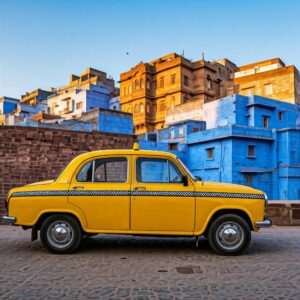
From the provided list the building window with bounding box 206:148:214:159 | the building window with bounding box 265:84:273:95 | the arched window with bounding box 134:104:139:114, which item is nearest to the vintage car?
the building window with bounding box 206:148:214:159

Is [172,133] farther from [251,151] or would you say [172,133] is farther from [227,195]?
[227,195]

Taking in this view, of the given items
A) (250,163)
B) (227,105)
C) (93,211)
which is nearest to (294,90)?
(227,105)

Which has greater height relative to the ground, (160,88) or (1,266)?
(160,88)

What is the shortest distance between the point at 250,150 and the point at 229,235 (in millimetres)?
28544

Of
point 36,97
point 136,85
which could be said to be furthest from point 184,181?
point 36,97

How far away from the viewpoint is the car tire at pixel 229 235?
5.92 metres

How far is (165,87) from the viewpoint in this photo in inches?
2088

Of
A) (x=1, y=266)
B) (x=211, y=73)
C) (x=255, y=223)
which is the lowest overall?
(x=1, y=266)

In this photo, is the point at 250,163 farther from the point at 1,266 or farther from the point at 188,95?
the point at 1,266

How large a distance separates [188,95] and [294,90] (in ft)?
51.0

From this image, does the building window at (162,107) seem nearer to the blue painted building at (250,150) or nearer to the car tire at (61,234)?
the blue painted building at (250,150)

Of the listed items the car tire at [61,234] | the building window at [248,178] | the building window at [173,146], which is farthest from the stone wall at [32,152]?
the building window at [173,146]

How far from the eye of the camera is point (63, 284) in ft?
14.2

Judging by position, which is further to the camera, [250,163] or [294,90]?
[294,90]
